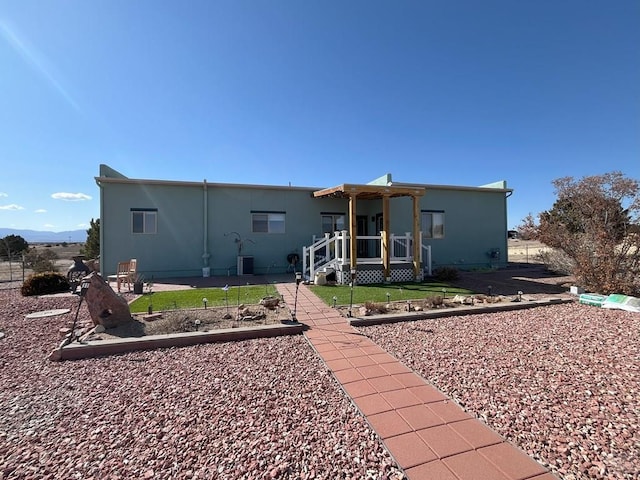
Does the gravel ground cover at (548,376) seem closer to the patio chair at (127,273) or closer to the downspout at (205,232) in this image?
the patio chair at (127,273)

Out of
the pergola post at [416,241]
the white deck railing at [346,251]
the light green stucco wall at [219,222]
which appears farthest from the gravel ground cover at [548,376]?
the light green stucco wall at [219,222]

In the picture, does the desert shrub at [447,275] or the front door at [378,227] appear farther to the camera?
the front door at [378,227]

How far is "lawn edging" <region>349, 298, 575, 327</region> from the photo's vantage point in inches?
206

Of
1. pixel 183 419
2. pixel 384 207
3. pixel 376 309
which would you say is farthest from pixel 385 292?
pixel 183 419

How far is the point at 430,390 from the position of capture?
2.94 m

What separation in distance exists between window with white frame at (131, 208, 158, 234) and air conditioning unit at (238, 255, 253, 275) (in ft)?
11.6

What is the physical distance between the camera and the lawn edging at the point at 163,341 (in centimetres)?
394

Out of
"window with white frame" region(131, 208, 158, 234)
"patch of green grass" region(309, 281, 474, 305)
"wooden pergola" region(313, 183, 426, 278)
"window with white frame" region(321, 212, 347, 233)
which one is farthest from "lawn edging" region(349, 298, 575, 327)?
"window with white frame" region(131, 208, 158, 234)

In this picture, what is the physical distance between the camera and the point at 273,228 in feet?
40.5

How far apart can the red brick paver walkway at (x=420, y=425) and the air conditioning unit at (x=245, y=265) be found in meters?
8.26

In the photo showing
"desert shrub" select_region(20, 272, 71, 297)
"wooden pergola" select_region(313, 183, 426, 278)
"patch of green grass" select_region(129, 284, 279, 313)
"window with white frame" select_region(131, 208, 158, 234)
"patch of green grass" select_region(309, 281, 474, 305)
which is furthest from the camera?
"window with white frame" select_region(131, 208, 158, 234)

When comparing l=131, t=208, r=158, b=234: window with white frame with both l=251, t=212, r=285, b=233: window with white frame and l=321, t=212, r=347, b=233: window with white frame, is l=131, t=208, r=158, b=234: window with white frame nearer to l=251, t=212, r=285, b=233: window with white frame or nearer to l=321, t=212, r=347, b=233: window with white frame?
l=251, t=212, r=285, b=233: window with white frame

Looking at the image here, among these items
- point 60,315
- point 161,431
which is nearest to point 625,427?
point 161,431

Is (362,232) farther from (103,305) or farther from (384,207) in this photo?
(103,305)
